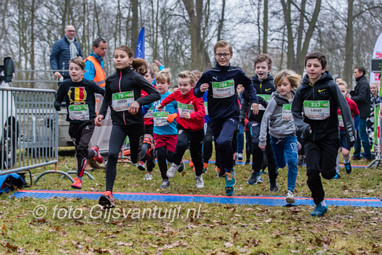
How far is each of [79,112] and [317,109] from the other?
3803 millimetres

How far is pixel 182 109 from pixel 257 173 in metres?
1.82

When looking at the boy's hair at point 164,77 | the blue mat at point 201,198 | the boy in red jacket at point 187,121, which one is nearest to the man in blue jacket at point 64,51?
the boy's hair at point 164,77

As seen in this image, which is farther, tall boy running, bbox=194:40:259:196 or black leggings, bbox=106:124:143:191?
tall boy running, bbox=194:40:259:196

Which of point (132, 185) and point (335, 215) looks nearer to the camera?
point (335, 215)

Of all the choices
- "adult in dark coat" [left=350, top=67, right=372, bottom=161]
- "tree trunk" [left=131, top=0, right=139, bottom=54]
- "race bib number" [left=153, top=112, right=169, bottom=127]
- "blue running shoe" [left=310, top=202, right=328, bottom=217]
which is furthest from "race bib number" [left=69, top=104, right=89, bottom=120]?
"tree trunk" [left=131, top=0, right=139, bottom=54]

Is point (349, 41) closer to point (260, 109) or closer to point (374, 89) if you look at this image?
point (374, 89)

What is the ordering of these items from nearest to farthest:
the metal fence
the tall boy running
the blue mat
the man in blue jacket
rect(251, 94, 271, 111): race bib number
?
the blue mat
the tall boy running
the metal fence
rect(251, 94, 271, 111): race bib number
the man in blue jacket

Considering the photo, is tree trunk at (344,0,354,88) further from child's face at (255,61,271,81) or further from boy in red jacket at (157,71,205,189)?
boy in red jacket at (157,71,205,189)

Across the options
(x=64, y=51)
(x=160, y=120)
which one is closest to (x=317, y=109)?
(x=160, y=120)

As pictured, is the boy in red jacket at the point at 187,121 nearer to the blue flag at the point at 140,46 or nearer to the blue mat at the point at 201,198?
the blue mat at the point at 201,198

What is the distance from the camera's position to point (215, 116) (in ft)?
22.4

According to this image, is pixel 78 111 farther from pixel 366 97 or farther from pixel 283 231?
pixel 366 97

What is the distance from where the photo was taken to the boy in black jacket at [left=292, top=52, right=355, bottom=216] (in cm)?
562

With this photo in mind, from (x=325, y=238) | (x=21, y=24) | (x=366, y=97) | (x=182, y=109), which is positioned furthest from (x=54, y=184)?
(x=21, y=24)
